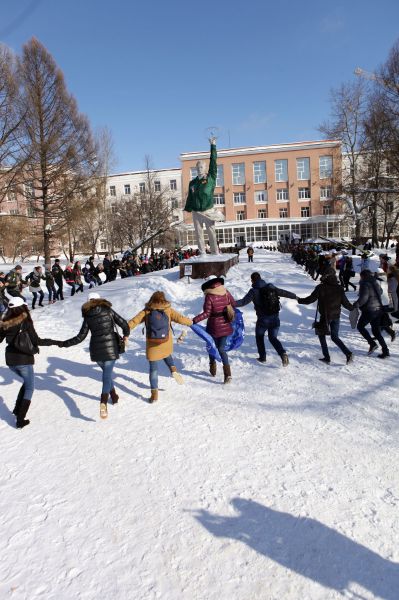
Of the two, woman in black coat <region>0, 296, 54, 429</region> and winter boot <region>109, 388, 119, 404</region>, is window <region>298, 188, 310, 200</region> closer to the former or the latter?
winter boot <region>109, 388, 119, 404</region>

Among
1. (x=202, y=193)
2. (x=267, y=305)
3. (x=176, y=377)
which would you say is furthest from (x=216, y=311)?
(x=202, y=193)

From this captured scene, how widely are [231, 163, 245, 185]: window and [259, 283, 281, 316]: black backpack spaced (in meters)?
53.6

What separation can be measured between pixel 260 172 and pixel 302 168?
20.3 ft

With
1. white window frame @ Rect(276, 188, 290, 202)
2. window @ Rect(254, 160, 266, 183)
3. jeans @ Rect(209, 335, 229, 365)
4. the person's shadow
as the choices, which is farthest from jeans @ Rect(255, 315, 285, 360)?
window @ Rect(254, 160, 266, 183)

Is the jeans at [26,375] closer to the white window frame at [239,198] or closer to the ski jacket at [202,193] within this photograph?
the ski jacket at [202,193]

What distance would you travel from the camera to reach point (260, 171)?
55.5 meters

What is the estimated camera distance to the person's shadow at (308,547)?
231 cm

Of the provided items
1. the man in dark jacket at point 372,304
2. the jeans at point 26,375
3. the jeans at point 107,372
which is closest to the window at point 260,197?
the man in dark jacket at point 372,304

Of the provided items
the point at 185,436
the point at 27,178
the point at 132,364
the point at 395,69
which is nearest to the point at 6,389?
the point at 132,364

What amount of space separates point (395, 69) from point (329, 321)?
20105mm

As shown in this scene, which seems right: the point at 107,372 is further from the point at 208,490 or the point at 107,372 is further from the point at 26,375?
the point at 208,490

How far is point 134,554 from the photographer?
259cm

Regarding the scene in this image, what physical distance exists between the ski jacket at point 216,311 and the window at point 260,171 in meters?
54.1

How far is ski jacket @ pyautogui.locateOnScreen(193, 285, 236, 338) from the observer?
5504 millimetres
